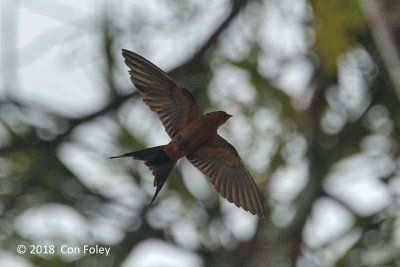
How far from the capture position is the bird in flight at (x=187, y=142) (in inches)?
59.2

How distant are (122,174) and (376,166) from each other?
1.19 m

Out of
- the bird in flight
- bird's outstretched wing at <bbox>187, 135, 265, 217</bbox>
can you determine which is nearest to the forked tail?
the bird in flight

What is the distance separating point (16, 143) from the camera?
2.80 meters

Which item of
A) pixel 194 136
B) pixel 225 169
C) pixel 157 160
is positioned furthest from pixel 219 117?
pixel 225 169

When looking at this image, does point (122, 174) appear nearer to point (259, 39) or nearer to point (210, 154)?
point (259, 39)

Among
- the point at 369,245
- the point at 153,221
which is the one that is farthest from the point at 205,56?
the point at 369,245

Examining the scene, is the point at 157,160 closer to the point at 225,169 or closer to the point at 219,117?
the point at 219,117

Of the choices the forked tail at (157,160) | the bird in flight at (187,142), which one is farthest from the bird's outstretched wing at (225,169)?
the forked tail at (157,160)

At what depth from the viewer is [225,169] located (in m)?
1.85

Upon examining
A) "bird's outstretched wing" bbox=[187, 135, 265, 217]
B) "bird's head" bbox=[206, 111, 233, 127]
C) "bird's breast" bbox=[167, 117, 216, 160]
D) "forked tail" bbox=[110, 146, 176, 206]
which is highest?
"bird's head" bbox=[206, 111, 233, 127]

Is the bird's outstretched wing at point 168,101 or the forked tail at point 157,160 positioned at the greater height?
the bird's outstretched wing at point 168,101

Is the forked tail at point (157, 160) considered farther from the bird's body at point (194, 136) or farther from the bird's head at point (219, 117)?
the bird's head at point (219, 117)

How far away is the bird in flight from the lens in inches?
59.2

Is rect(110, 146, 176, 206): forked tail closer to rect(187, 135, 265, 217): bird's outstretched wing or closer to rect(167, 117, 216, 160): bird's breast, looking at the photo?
rect(167, 117, 216, 160): bird's breast
